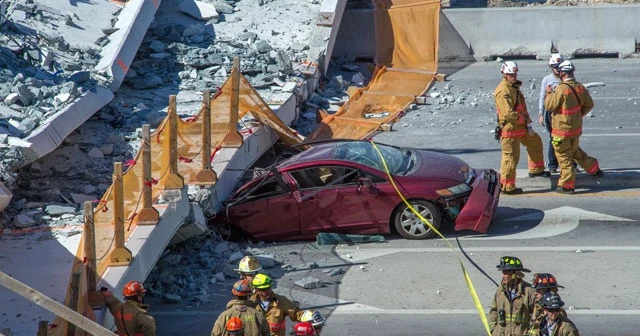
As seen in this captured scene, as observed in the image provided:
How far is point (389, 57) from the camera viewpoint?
75.7ft

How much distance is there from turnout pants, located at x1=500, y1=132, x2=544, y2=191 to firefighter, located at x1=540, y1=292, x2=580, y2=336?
6.06 meters

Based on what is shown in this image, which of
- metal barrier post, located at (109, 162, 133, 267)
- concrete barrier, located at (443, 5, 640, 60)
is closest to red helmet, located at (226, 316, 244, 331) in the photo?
metal barrier post, located at (109, 162, 133, 267)

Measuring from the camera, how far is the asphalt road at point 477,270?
11.5m

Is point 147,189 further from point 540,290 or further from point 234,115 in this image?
point 540,290

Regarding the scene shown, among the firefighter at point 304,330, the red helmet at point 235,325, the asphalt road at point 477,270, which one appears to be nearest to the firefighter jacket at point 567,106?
the asphalt road at point 477,270

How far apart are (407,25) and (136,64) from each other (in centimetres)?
593

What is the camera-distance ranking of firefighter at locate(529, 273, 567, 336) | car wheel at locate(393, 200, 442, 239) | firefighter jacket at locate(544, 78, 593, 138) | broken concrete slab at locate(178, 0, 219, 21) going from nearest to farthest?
1. firefighter at locate(529, 273, 567, 336)
2. car wheel at locate(393, 200, 442, 239)
3. firefighter jacket at locate(544, 78, 593, 138)
4. broken concrete slab at locate(178, 0, 219, 21)

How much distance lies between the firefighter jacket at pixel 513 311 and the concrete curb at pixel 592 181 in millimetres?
5992

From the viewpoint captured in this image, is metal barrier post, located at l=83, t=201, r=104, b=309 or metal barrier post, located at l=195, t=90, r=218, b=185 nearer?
metal barrier post, located at l=83, t=201, r=104, b=309

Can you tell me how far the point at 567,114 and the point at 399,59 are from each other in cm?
816

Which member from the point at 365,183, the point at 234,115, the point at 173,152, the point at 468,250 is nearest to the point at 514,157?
the point at 468,250

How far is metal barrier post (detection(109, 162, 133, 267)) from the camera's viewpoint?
419 inches

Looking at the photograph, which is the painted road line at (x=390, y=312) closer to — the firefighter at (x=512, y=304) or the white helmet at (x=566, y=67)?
the firefighter at (x=512, y=304)

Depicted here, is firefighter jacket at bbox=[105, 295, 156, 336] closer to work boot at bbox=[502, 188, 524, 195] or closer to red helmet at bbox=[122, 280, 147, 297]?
red helmet at bbox=[122, 280, 147, 297]
